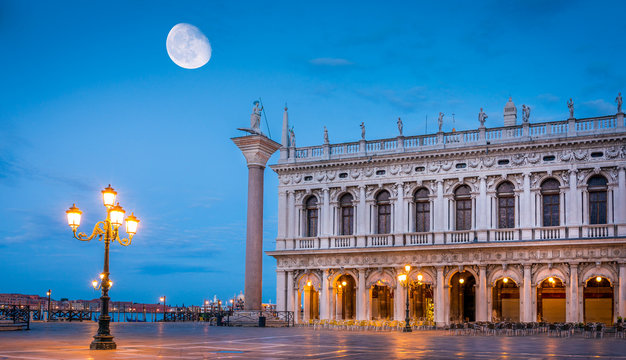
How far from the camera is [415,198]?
42.5 metres

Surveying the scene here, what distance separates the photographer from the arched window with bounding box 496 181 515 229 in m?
39.8

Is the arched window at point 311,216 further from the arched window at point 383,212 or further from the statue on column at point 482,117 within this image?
the statue on column at point 482,117

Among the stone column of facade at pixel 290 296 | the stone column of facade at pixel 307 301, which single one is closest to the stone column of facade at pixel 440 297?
the stone column of facade at pixel 307 301

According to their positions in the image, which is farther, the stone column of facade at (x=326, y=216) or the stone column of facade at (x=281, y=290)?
the stone column of facade at (x=281, y=290)

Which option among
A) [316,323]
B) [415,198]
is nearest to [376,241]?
[415,198]

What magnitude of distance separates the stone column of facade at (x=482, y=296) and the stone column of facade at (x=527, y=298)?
191cm

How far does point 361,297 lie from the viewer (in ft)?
140

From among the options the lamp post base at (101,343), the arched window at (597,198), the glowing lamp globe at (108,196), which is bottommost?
the lamp post base at (101,343)

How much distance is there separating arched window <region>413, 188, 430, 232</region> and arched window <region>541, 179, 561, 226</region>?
21.2 feet

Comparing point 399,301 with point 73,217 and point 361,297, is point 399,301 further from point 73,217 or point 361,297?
point 73,217

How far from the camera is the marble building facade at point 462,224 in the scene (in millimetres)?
37469

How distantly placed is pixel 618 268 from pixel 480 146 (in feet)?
30.4

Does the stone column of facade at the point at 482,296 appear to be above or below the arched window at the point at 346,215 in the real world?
below

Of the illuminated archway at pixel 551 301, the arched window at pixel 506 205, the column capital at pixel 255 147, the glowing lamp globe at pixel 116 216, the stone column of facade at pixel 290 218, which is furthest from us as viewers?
the stone column of facade at pixel 290 218
